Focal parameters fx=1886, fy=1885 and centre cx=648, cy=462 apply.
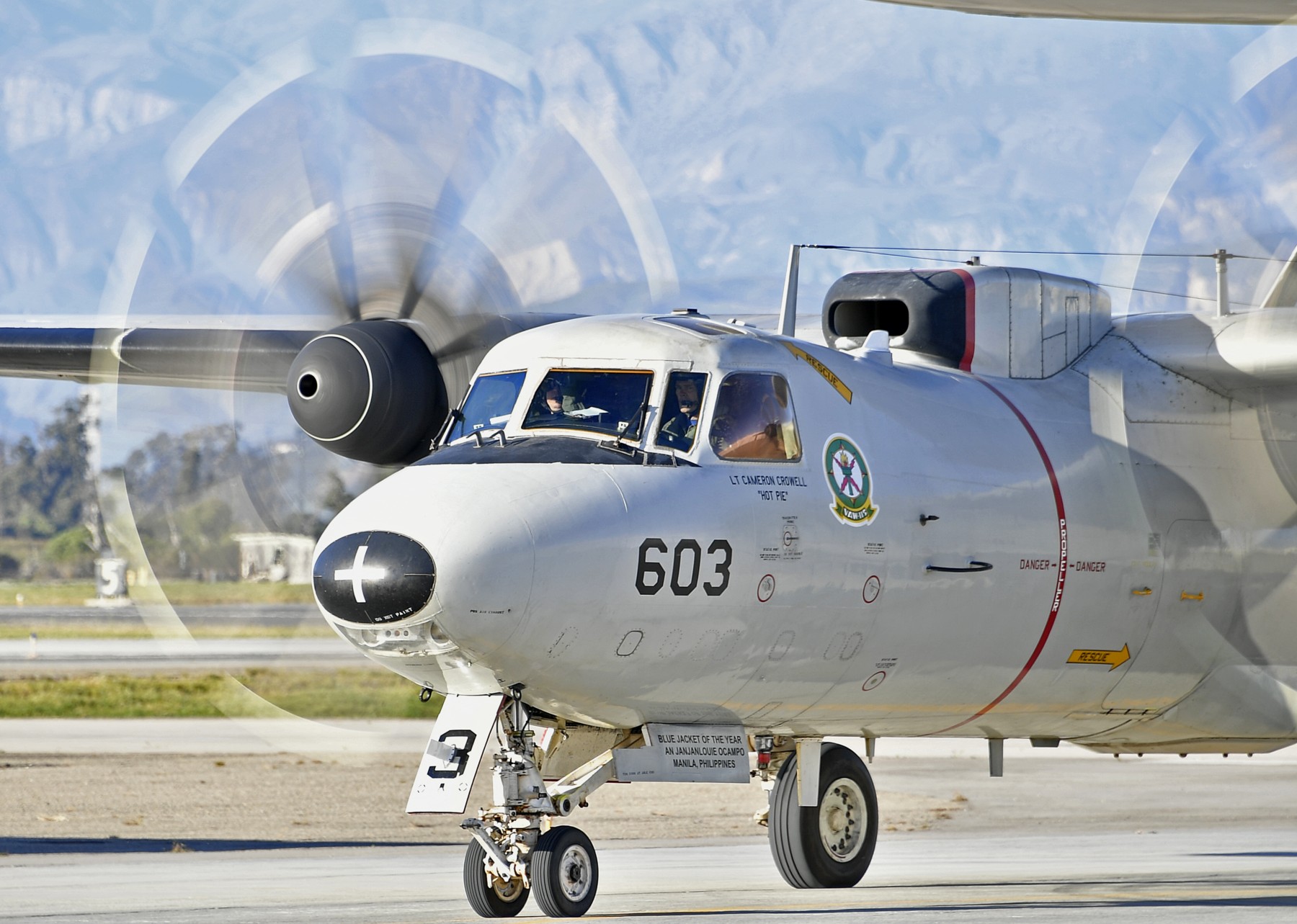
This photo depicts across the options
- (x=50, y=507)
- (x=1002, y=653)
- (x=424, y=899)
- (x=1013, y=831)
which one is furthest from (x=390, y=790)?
(x=50, y=507)

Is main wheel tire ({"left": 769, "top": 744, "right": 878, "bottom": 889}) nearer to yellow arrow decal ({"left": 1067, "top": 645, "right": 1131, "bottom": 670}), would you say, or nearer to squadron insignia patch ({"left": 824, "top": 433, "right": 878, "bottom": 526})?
yellow arrow decal ({"left": 1067, "top": 645, "right": 1131, "bottom": 670})

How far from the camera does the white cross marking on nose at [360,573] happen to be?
1034cm

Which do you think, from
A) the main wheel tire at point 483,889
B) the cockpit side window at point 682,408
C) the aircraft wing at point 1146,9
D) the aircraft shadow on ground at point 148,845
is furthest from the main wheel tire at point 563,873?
the aircraft wing at point 1146,9

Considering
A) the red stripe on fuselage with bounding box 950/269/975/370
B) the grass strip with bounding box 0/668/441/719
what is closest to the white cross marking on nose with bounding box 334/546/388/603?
the red stripe on fuselage with bounding box 950/269/975/370

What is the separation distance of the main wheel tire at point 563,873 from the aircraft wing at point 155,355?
6.94 metres

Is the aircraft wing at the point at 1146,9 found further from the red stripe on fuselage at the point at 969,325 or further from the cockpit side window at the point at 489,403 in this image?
the cockpit side window at the point at 489,403

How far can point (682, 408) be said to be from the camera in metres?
11.7

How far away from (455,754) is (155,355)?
7.98 metres

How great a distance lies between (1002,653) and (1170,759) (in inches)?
820

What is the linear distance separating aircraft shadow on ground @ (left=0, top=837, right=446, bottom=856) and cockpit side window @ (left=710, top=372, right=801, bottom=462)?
8070 mm

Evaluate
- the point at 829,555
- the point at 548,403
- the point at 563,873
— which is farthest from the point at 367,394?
the point at 563,873

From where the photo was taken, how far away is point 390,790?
985 inches

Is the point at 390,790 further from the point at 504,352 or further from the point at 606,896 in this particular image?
the point at 504,352

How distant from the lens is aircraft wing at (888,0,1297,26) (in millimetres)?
25859
